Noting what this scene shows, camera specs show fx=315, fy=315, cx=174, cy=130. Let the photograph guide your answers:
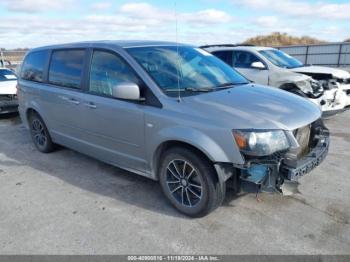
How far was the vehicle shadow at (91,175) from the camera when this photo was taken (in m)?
3.80

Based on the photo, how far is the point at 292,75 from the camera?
736 centimetres

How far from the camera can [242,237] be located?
3.00 m

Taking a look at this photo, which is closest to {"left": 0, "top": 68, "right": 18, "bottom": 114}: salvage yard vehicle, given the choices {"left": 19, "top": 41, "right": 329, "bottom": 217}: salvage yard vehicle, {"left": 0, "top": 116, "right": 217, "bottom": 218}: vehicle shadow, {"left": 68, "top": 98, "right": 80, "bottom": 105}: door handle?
{"left": 0, "top": 116, "right": 217, "bottom": 218}: vehicle shadow

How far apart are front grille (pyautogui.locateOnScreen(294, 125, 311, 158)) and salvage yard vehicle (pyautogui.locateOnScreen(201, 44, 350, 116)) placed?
3.32m

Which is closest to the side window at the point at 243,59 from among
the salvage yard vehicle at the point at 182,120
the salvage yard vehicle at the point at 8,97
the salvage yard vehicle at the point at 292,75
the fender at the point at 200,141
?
the salvage yard vehicle at the point at 292,75

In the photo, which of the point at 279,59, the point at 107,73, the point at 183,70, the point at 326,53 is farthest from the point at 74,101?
the point at 326,53

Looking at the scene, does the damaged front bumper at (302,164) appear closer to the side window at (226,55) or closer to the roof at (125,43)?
Result: the roof at (125,43)

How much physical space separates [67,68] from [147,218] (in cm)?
256

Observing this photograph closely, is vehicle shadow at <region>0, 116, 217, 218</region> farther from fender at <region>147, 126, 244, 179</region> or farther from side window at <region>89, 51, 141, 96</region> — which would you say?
side window at <region>89, 51, 141, 96</region>

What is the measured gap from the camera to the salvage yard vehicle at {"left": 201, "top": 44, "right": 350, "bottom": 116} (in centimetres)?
667

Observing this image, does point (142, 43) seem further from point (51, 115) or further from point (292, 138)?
point (292, 138)

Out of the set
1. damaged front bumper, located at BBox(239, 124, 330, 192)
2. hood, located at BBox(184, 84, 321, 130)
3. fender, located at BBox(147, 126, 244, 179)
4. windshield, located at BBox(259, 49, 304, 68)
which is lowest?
damaged front bumper, located at BBox(239, 124, 330, 192)

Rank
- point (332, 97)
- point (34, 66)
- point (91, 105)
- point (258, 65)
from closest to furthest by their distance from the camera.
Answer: point (91, 105) < point (34, 66) < point (332, 97) < point (258, 65)

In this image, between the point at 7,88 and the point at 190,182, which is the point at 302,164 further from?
the point at 7,88
